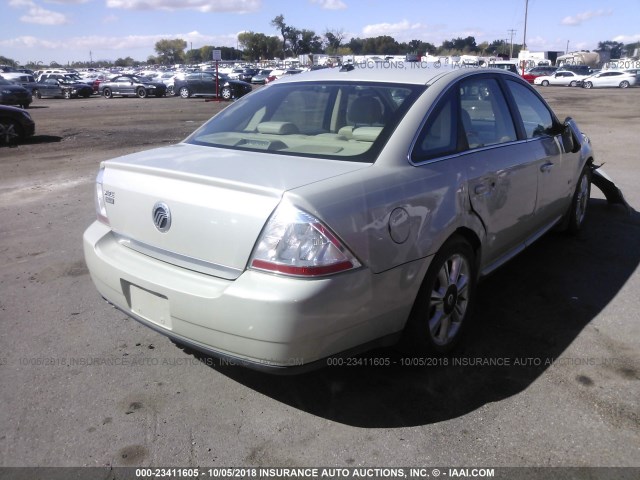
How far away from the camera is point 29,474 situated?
2.49 m

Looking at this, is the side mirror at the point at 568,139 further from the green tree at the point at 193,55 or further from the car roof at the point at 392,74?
the green tree at the point at 193,55

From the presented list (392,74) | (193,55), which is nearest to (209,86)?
(392,74)

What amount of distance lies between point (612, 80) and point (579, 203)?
47086mm

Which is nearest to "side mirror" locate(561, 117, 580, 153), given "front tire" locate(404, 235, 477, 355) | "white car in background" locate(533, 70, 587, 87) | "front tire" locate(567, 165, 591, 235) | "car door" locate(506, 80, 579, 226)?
"car door" locate(506, 80, 579, 226)

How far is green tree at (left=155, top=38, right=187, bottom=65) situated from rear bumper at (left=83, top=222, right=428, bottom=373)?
170562 millimetres

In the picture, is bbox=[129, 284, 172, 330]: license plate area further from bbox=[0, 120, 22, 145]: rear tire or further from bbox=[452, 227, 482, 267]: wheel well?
bbox=[0, 120, 22, 145]: rear tire

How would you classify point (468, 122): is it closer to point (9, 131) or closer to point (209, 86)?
point (9, 131)

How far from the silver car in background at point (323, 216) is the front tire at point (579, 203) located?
1.59m

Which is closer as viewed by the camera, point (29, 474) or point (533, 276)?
point (29, 474)

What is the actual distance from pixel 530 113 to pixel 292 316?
3117mm

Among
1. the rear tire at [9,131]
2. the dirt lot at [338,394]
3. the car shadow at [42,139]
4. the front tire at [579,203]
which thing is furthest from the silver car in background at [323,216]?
the car shadow at [42,139]

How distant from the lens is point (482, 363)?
133 inches

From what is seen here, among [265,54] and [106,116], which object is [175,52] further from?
[106,116]

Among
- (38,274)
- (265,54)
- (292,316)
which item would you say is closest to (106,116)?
(38,274)
